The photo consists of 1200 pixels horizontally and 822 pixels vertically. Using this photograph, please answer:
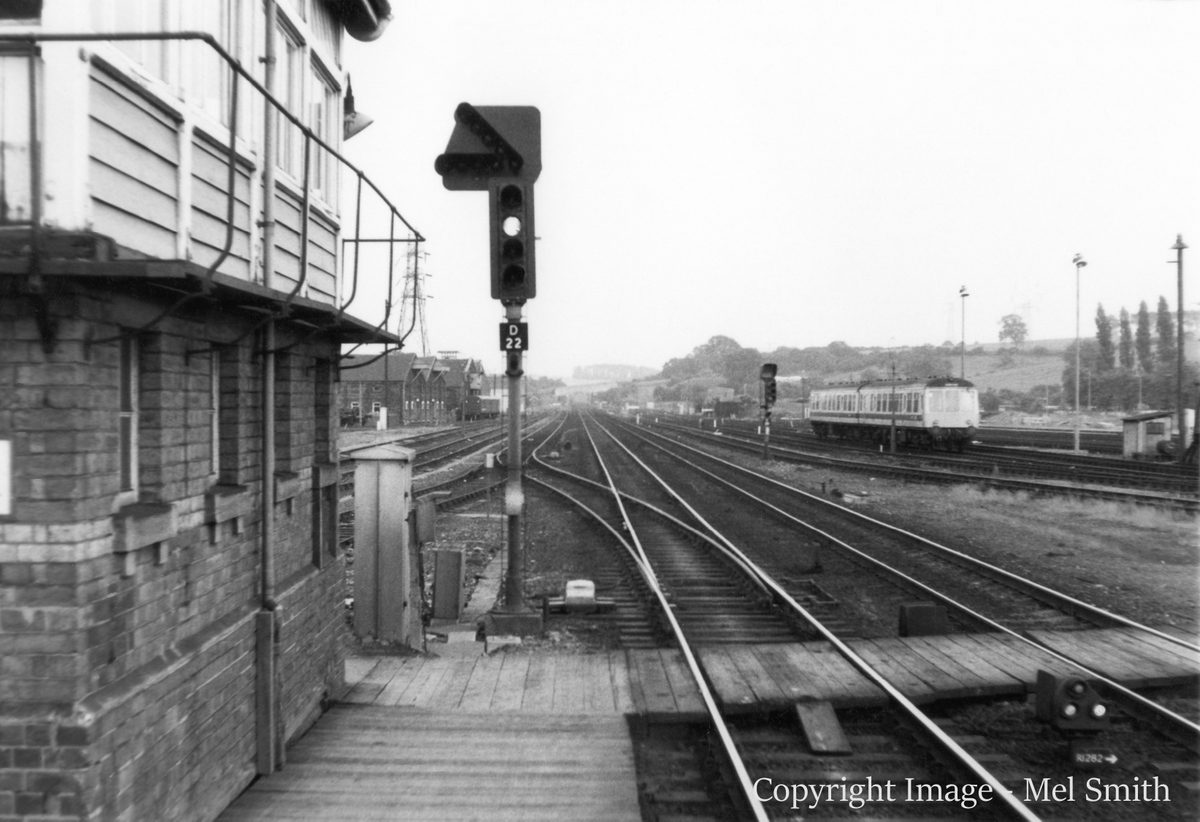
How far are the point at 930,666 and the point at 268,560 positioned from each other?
4.88m

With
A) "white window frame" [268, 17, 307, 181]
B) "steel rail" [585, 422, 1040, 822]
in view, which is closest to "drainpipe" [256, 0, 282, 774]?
"white window frame" [268, 17, 307, 181]

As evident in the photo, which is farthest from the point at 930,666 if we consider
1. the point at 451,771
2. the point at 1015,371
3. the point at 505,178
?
the point at 1015,371

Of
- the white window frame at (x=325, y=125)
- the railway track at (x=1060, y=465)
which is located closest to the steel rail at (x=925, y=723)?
the white window frame at (x=325, y=125)

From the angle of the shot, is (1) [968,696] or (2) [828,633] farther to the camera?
(2) [828,633]

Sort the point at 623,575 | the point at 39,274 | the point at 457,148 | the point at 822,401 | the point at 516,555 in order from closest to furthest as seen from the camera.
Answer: the point at 39,274, the point at 457,148, the point at 516,555, the point at 623,575, the point at 822,401

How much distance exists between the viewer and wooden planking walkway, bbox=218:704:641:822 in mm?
4207

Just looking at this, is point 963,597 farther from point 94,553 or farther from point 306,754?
point 94,553

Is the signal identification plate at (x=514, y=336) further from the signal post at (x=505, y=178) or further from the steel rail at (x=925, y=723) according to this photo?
the steel rail at (x=925, y=723)

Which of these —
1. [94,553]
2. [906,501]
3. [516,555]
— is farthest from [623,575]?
[906,501]

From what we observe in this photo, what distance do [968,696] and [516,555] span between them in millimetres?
3894

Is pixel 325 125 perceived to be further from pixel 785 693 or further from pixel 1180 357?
pixel 1180 357

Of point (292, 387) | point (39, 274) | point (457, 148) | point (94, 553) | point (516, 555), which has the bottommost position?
point (516, 555)

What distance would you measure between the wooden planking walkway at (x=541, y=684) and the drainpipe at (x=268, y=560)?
1184 millimetres

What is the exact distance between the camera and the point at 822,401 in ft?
148
